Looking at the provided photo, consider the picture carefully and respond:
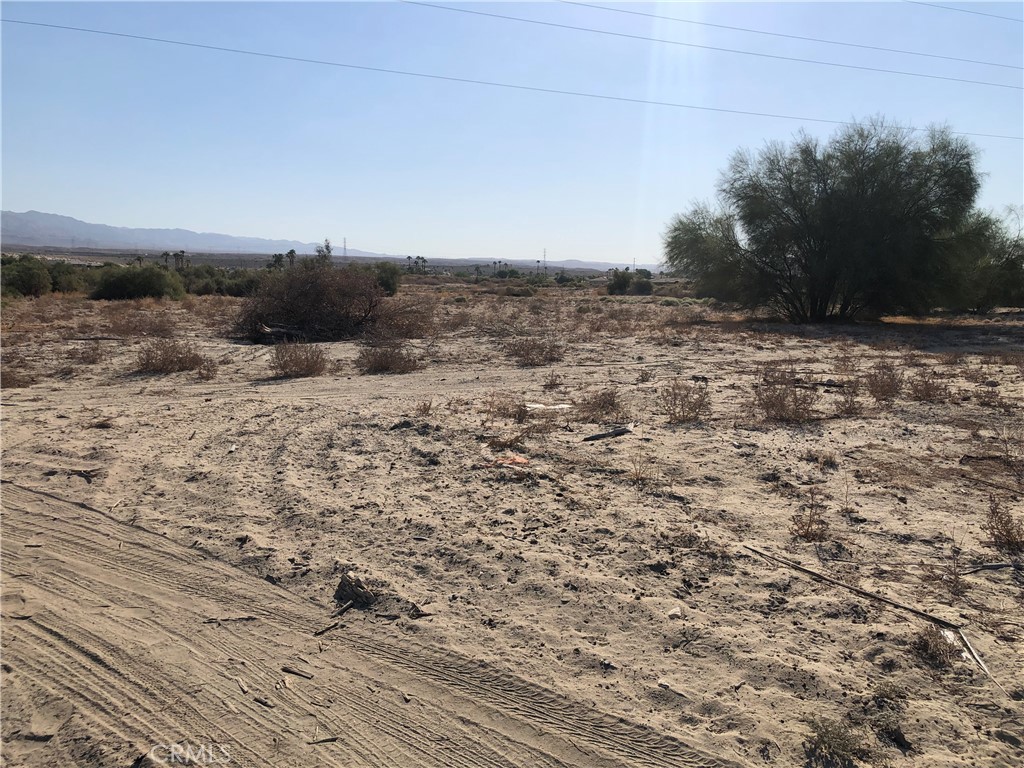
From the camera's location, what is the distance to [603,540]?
16.1 ft

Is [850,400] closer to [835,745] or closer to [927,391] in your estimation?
[927,391]

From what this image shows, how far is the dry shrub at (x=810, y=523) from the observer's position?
192 inches

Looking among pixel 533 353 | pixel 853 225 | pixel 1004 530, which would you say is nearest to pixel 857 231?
pixel 853 225

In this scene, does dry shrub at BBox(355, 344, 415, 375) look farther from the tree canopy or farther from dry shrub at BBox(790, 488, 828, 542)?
the tree canopy

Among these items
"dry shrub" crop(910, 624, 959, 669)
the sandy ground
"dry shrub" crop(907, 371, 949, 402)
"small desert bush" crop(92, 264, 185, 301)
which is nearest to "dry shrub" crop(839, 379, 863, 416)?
the sandy ground

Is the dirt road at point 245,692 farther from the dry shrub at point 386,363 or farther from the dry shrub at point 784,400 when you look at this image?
the dry shrub at point 386,363

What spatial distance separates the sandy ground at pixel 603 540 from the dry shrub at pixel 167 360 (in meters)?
1.87

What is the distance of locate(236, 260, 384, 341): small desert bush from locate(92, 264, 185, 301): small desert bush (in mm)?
16753

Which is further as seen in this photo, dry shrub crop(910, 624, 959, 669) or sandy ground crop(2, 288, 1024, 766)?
dry shrub crop(910, 624, 959, 669)

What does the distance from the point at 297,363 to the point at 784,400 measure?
357 inches

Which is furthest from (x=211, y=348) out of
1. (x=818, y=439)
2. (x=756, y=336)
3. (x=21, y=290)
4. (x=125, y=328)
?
(x=21, y=290)

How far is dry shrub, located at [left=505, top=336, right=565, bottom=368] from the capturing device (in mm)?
14664

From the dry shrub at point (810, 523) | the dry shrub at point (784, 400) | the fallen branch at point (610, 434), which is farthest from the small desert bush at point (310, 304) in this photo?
the dry shrub at point (810, 523)

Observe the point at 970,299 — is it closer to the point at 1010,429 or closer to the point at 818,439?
the point at 1010,429
